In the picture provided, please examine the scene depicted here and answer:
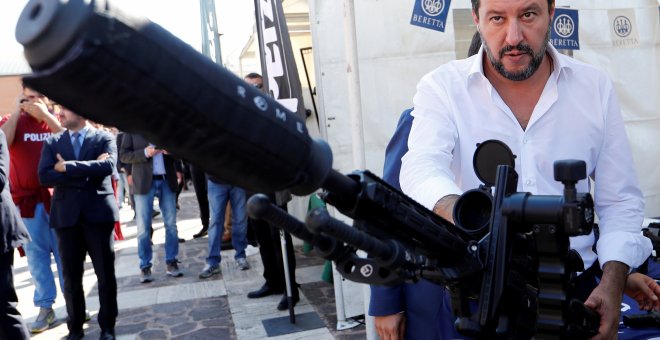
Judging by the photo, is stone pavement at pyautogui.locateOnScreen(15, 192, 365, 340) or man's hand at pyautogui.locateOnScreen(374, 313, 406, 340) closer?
man's hand at pyautogui.locateOnScreen(374, 313, 406, 340)

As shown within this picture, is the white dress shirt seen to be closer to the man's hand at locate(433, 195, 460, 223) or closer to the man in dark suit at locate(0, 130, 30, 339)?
the man's hand at locate(433, 195, 460, 223)

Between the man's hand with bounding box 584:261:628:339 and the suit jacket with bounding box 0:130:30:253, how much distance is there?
3.87 metres

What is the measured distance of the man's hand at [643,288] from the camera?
1.76 meters

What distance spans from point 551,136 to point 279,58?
126 inches

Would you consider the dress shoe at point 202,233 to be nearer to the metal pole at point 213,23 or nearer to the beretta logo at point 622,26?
the metal pole at point 213,23

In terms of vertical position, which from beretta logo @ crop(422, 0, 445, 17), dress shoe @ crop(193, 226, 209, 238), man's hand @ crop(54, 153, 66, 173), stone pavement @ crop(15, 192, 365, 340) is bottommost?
dress shoe @ crop(193, 226, 209, 238)

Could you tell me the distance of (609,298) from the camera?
4.65 ft

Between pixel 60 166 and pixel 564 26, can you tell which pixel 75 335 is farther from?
pixel 564 26

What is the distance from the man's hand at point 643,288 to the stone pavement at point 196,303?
3.26 m

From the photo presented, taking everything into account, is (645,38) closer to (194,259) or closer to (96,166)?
(96,166)

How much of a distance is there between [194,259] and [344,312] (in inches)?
152

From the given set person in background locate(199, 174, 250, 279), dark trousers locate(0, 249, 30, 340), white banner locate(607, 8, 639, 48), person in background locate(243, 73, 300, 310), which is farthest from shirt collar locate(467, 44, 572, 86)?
person in background locate(199, 174, 250, 279)

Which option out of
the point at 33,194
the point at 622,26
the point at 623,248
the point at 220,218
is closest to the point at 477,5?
the point at 623,248

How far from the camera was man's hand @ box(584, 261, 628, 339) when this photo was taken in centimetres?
133
